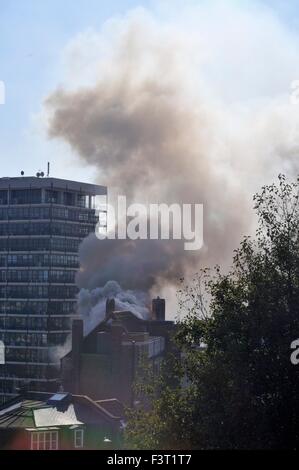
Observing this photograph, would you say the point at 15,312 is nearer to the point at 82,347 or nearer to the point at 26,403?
the point at 82,347

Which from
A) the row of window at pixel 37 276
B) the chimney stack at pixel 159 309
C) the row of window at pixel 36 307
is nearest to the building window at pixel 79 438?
the chimney stack at pixel 159 309

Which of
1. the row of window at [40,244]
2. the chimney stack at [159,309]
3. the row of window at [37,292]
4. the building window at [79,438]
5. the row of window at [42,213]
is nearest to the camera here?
the building window at [79,438]

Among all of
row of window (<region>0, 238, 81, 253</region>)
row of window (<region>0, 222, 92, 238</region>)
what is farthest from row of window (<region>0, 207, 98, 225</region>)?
row of window (<region>0, 238, 81, 253</region>)

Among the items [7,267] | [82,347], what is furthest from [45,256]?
[82,347]

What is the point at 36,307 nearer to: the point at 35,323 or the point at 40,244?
the point at 35,323

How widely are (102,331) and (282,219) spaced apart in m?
47.5

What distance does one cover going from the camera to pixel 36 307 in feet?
343

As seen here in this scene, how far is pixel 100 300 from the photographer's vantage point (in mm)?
101312

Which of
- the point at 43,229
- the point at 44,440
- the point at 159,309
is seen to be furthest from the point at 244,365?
the point at 43,229

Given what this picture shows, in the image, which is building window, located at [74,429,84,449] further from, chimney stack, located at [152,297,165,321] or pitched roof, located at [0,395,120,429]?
chimney stack, located at [152,297,165,321]

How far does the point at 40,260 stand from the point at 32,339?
10.1 m

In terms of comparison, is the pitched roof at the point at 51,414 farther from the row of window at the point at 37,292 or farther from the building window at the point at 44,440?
the row of window at the point at 37,292

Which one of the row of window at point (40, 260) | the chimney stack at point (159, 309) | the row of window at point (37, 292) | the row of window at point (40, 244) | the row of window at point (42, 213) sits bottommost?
the chimney stack at point (159, 309)

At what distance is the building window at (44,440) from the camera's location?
1885 inches
